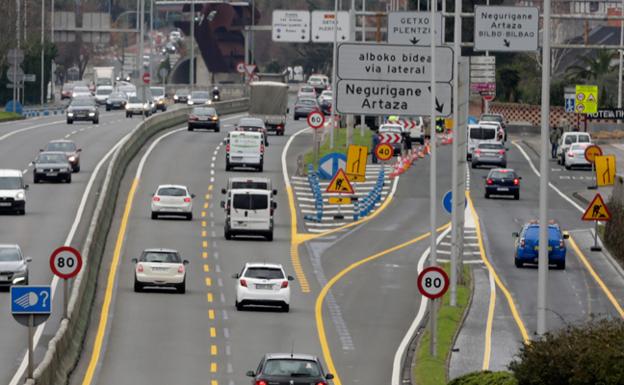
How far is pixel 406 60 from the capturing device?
40281mm

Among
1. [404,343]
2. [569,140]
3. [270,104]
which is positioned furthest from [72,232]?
[270,104]

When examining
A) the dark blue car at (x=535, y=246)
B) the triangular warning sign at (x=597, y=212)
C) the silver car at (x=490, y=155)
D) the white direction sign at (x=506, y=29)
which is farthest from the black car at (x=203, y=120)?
the white direction sign at (x=506, y=29)

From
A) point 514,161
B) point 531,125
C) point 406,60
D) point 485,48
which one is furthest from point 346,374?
point 531,125

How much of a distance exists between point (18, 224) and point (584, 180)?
35.3 meters

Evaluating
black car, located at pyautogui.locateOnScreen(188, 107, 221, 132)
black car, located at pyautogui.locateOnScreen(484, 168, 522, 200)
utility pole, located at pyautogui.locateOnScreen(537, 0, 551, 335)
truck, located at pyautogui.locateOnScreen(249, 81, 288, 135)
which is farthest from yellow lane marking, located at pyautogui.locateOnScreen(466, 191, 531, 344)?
black car, located at pyautogui.locateOnScreen(188, 107, 221, 132)

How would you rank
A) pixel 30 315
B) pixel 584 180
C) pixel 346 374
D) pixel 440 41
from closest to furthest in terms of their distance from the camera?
1. pixel 30 315
2. pixel 346 374
3. pixel 440 41
4. pixel 584 180

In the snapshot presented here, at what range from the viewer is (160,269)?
165 ft

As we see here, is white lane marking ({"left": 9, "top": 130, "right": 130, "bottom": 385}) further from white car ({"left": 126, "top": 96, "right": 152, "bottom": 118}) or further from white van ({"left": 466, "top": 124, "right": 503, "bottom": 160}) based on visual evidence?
white car ({"left": 126, "top": 96, "right": 152, "bottom": 118})

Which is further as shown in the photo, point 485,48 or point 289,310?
point 485,48

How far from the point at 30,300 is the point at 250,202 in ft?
99.0

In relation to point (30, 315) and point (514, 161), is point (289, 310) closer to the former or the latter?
point (30, 315)

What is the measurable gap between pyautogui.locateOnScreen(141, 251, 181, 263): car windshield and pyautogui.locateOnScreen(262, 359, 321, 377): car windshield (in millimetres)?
19663

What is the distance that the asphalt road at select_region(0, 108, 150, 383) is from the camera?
4237 centimetres

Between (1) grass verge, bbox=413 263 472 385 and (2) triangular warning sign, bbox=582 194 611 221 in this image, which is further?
→ (2) triangular warning sign, bbox=582 194 611 221
